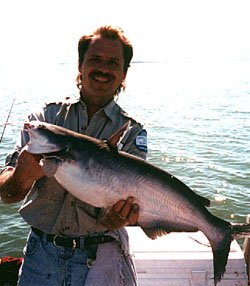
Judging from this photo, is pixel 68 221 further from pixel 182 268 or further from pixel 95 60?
pixel 182 268

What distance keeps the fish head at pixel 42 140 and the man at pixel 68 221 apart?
7cm

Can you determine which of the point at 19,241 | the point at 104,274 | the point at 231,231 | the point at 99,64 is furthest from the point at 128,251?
the point at 19,241

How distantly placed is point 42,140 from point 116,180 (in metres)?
0.57

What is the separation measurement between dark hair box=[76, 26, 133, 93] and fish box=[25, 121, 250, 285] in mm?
852

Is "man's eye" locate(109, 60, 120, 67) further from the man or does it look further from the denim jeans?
the denim jeans

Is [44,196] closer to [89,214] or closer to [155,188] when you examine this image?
[89,214]

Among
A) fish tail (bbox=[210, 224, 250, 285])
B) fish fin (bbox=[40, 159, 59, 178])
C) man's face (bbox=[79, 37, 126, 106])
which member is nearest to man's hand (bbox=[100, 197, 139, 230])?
fish fin (bbox=[40, 159, 59, 178])

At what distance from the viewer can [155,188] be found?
9.64 ft

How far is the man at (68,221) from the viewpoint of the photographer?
114 inches

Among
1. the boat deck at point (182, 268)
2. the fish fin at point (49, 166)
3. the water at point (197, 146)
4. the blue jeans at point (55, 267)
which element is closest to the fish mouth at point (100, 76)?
the fish fin at point (49, 166)

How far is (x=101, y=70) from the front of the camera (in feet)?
10.7

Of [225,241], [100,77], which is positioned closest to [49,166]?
[100,77]

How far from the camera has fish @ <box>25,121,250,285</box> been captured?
279 cm

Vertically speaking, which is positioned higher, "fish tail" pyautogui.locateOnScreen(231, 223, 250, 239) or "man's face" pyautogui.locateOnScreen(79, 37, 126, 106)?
"man's face" pyautogui.locateOnScreen(79, 37, 126, 106)
